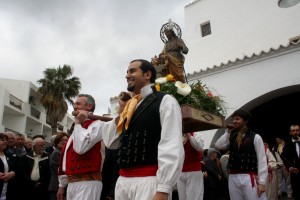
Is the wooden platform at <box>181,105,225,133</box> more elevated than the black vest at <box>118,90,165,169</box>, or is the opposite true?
the wooden platform at <box>181,105,225,133</box>

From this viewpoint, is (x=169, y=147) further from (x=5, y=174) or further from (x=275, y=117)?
(x=275, y=117)

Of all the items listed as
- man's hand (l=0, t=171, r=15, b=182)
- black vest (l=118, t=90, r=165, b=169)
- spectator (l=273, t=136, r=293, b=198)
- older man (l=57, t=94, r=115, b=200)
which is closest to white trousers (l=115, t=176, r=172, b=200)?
black vest (l=118, t=90, r=165, b=169)

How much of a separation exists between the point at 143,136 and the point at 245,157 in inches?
94.5

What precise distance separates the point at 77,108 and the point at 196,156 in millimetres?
2055

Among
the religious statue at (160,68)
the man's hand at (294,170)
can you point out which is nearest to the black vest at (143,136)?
the religious statue at (160,68)

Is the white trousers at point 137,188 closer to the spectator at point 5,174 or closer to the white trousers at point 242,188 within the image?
the white trousers at point 242,188

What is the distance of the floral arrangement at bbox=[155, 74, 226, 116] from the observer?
11.5ft

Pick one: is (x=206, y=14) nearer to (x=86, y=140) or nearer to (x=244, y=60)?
(x=244, y=60)

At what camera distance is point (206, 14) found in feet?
53.9

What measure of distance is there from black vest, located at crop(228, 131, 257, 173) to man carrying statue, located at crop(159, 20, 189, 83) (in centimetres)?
161

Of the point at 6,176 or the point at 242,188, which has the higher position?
the point at 6,176

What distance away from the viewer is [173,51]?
5.45 metres

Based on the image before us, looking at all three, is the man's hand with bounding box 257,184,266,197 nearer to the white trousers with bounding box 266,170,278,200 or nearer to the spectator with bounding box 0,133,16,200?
the white trousers with bounding box 266,170,278,200

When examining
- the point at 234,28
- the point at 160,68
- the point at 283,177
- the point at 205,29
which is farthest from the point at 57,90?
the point at 160,68
